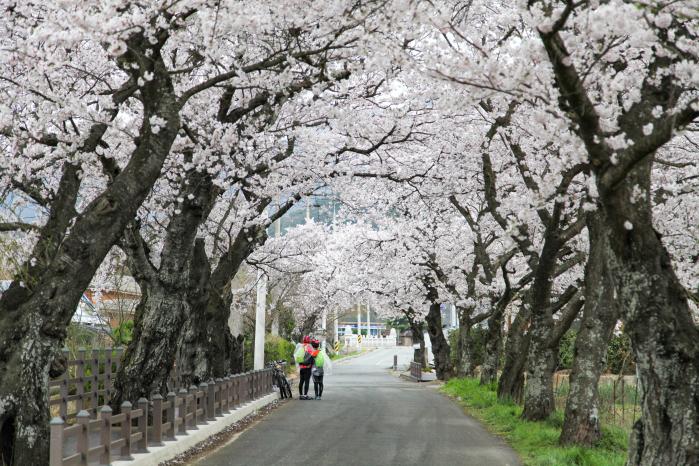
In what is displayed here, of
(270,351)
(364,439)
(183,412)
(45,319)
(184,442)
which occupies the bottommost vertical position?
(364,439)

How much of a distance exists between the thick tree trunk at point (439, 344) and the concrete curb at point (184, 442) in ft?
61.3

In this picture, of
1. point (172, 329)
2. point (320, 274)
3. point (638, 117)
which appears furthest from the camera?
point (320, 274)

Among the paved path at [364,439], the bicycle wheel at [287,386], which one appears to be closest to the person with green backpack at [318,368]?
the bicycle wheel at [287,386]

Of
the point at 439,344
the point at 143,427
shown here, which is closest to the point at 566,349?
the point at 439,344

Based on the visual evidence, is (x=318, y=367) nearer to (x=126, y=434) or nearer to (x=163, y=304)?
(x=163, y=304)

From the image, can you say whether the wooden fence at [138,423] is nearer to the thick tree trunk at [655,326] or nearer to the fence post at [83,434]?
the fence post at [83,434]

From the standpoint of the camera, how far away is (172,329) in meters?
13.9

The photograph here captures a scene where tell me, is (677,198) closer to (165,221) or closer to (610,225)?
(610,225)

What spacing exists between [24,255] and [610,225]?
8.19m

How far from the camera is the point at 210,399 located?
1538 centimetres

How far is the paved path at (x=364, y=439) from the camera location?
1170 centimetres

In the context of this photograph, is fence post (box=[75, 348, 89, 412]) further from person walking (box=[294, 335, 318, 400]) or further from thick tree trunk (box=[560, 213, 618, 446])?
thick tree trunk (box=[560, 213, 618, 446])

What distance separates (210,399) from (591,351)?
7.33 m

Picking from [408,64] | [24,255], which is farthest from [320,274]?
[408,64]
